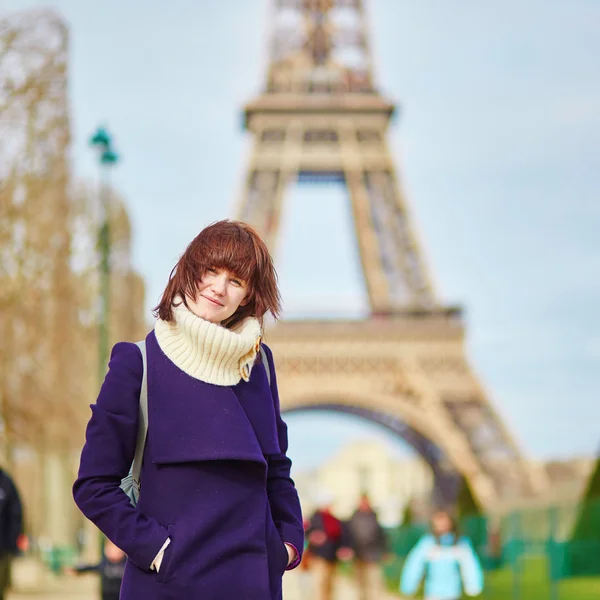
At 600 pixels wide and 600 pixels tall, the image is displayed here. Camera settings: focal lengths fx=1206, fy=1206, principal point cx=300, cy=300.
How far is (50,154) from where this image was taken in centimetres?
2041

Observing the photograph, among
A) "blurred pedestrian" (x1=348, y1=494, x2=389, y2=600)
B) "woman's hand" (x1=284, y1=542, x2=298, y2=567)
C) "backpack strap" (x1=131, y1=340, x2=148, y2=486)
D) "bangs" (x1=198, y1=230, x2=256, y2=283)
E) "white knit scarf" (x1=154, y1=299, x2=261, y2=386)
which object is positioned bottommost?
"woman's hand" (x1=284, y1=542, x2=298, y2=567)

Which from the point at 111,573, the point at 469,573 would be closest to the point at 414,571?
the point at 469,573

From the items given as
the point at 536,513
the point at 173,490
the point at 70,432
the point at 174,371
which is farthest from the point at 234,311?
the point at 70,432

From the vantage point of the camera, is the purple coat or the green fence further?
the green fence

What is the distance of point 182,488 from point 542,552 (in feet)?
39.8

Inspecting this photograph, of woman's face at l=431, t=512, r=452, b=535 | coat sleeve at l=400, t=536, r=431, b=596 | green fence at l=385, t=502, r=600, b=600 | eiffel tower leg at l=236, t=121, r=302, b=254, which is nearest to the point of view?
coat sleeve at l=400, t=536, r=431, b=596

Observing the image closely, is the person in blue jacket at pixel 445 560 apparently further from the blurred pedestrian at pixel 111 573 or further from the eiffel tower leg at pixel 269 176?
the eiffel tower leg at pixel 269 176

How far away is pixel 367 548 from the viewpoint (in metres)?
14.1

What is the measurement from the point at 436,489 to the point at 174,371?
143 feet

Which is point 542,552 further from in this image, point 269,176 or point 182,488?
point 269,176

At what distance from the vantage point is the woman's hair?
124 inches

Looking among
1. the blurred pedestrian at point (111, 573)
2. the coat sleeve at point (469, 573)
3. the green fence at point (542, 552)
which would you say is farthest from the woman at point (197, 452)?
the green fence at point (542, 552)

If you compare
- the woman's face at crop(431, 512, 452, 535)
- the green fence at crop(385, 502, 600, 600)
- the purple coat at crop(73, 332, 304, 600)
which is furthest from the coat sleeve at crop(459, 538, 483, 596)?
the green fence at crop(385, 502, 600, 600)

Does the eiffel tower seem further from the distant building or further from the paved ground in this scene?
the distant building
